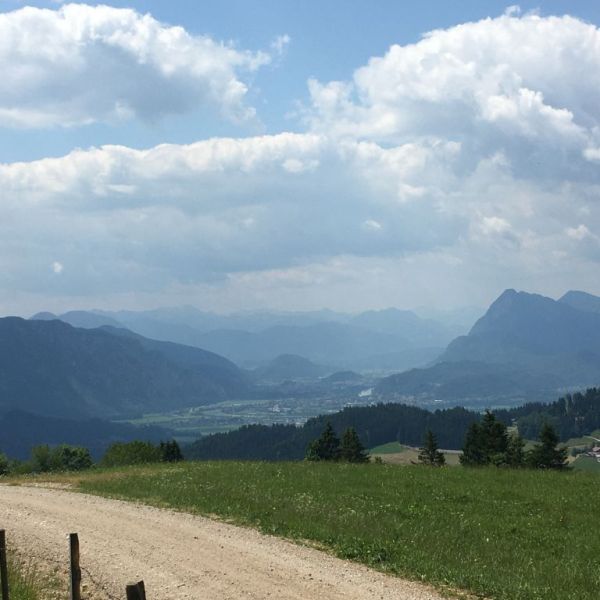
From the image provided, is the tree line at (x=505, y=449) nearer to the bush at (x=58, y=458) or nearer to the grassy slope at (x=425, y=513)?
the grassy slope at (x=425, y=513)

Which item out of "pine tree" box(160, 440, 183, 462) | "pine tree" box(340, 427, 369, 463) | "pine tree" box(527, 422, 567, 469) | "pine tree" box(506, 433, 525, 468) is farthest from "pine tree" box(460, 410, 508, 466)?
"pine tree" box(160, 440, 183, 462)

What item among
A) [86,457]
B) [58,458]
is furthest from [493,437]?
[86,457]

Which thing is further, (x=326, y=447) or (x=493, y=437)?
(x=326, y=447)

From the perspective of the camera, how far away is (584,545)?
23.5 m

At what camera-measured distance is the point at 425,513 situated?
2744cm

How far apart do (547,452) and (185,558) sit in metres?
58.1

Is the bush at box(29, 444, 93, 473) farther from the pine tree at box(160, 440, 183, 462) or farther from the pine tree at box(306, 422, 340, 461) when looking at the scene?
the pine tree at box(306, 422, 340, 461)

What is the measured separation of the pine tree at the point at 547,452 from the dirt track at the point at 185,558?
52137 mm

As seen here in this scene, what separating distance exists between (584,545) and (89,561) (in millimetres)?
17274

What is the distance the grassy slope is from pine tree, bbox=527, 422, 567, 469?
1210 inches

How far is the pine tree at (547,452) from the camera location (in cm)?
6744

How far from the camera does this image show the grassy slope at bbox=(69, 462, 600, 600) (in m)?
19.7

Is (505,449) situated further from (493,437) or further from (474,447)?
(474,447)

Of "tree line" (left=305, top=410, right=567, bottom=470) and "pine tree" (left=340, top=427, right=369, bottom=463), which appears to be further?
"pine tree" (left=340, top=427, right=369, bottom=463)
